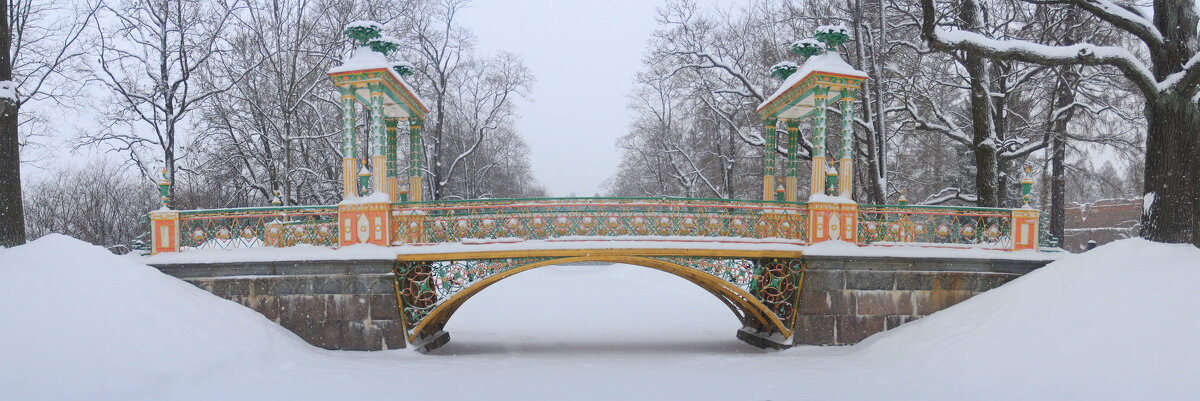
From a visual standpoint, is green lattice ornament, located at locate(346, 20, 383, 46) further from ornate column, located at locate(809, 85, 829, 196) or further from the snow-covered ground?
ornate column, located at locate(809, 85, 829, 196)

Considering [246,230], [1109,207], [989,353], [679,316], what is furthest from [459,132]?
[1109,207]

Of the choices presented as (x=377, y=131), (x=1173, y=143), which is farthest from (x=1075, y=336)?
(x=377, y=131)

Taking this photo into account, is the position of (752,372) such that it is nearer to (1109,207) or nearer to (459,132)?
(459,132)

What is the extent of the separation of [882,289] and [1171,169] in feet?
13.2

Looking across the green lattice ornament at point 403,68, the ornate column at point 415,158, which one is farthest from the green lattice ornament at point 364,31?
the ornate column at point 415,158

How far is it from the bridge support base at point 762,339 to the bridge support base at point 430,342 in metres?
5.83

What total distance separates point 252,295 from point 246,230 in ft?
3.44

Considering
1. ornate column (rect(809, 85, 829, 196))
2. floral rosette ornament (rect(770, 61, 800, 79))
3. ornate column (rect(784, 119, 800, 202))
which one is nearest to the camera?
ornate column (rect(809, 85, 829, 196))

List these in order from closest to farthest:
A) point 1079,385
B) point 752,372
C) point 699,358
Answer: point 1079,385
point 752,372
point 699,358

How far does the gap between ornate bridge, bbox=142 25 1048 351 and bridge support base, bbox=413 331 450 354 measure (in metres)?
0.19

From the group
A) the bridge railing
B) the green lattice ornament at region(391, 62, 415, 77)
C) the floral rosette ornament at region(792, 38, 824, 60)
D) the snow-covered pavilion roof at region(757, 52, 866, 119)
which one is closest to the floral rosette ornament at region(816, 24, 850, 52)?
the snow-covered pavilion roof at region(757, 52, 866, 119)

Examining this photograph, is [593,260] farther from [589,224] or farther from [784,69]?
[784,69]

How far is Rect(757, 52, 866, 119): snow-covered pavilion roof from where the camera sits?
36.3 ft

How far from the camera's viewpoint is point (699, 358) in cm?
1128
